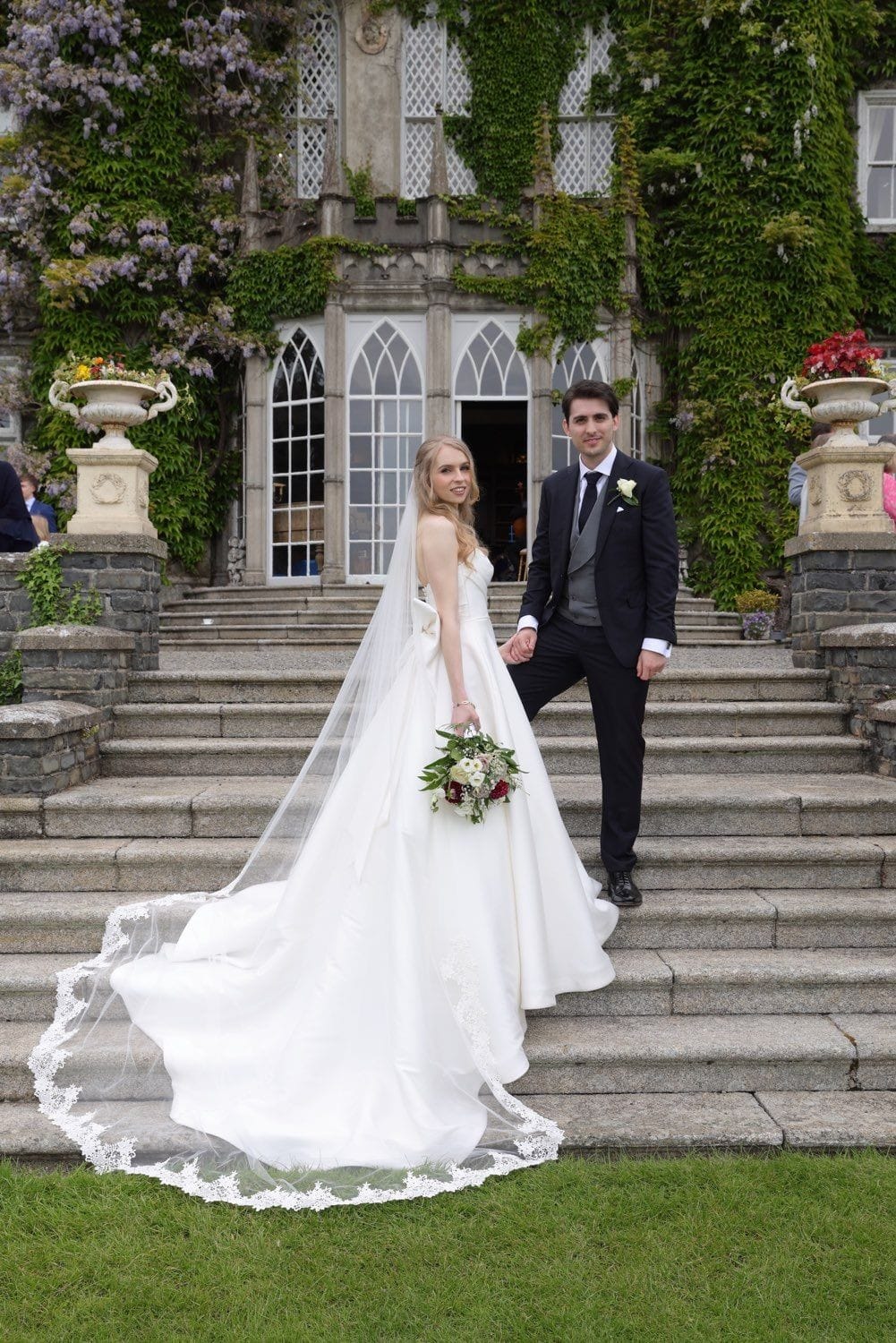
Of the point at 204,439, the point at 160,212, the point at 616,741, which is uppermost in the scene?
the point at 160,212

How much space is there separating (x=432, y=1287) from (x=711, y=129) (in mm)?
13910

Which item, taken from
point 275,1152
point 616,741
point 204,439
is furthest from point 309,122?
point 275,1152

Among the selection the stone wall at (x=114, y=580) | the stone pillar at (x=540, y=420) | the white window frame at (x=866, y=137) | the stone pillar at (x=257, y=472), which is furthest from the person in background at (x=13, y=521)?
the white window frame at (x=866, y=137)

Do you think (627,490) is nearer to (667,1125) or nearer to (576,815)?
(576,815)

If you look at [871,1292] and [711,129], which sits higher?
[711,129]

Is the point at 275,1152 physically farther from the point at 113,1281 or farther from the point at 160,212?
the point at 160,212

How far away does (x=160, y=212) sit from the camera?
12906 millimetres

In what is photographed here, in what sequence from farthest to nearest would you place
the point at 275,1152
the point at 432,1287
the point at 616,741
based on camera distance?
1. the point at 616,741
2. the point at 275,1152
3. the point at 432,1287

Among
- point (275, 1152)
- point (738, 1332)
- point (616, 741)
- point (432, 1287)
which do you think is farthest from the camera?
point (616, 741)

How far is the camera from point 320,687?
7.16 meters

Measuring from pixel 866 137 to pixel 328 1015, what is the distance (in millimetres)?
15168

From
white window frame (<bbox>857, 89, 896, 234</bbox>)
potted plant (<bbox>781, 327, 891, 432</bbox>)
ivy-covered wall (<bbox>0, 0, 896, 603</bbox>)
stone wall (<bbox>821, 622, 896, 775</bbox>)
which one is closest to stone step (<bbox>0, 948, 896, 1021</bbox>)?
stone wall (<bbox>821, 622, 896, 775</bbox>)

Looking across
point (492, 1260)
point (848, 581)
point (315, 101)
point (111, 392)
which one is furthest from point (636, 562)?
point (315, 101)

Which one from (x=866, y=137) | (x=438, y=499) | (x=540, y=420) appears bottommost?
(x=438, y=499)
